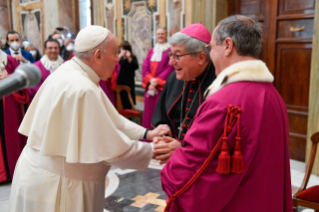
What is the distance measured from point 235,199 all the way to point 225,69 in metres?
0.63

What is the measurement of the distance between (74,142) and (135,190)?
7.36 ft

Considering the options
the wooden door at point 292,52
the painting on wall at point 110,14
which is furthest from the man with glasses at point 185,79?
the painting on wall at point 110,14

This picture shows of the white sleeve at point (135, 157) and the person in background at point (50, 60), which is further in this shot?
the person in background at point (50, 60)

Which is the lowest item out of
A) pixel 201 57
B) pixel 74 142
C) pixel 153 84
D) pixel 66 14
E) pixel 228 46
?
pixel 153 84

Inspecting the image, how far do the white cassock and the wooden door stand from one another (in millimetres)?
3665

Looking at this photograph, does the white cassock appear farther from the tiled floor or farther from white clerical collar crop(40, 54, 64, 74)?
white clerical collar crop(40, 54, 64, 74)

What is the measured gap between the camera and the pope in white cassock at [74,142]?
1978 millimetres

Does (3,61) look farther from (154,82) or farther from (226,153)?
(226,153)

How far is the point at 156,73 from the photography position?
620 centimetres

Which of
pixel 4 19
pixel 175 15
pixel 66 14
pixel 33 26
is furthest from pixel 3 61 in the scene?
pixel 66 14

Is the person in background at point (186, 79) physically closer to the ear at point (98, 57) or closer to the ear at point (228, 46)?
the ear at point (98, 57)

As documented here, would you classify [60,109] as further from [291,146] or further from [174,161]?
[291,146]

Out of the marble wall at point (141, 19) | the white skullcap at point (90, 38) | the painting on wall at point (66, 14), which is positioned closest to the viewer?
the white skullcap at point (90, 38)

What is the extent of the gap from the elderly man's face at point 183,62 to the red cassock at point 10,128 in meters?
2.74
